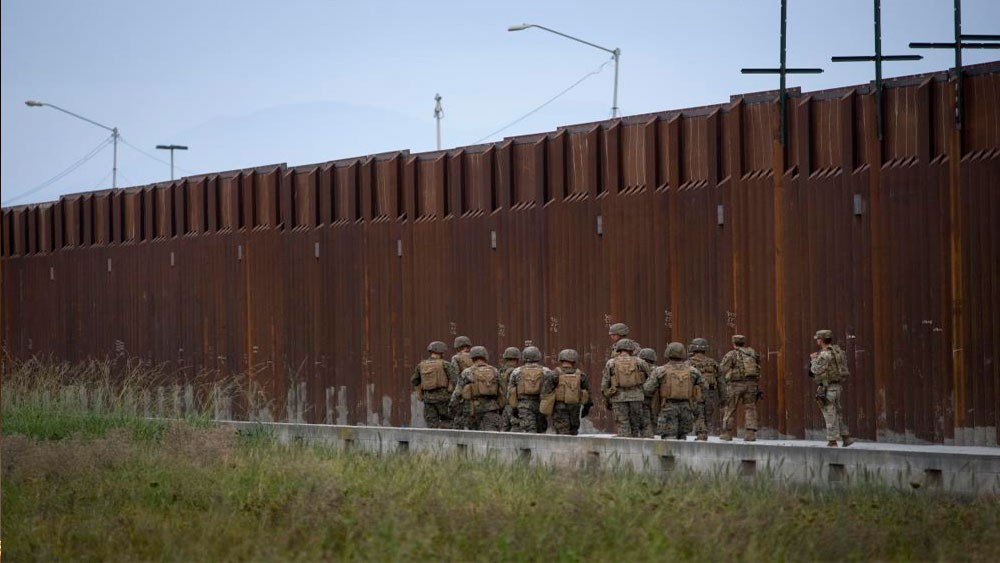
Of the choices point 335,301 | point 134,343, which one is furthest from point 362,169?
point 134,343

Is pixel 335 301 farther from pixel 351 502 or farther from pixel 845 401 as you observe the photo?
Answer: pixel 351 502

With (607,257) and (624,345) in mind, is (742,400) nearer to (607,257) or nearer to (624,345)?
(624,345)

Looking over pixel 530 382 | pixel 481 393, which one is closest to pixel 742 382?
pixel 530 382

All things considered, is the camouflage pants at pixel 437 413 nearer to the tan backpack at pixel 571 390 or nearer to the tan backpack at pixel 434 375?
the tan backpack at pixel 434 375

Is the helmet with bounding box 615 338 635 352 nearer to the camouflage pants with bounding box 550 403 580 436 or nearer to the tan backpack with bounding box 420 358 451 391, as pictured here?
the camouflage pants with bounding box 550 403 580 436

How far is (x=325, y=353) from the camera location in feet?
110

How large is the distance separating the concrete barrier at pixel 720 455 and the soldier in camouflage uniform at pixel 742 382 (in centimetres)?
110

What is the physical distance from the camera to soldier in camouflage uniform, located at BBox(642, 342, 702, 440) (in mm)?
20734

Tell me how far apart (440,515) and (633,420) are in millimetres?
7584

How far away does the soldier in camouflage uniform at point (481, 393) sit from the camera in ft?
73.8

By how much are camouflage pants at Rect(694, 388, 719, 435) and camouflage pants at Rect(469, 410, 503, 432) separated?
9.05 feet

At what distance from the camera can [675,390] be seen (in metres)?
20.7

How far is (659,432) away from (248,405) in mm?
15591

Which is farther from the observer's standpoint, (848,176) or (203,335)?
(203,335)
